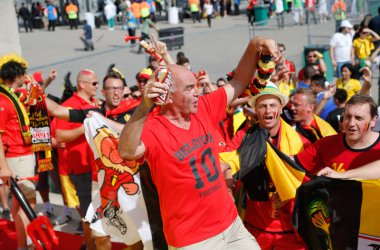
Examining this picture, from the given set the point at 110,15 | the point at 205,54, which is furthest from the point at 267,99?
the point at 110,15

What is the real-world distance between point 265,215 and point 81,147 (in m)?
2.41

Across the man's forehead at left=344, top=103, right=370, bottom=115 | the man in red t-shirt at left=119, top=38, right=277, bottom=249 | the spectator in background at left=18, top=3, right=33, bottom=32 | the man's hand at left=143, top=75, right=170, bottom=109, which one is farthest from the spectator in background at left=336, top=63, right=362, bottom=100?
the spectator in background at left=18, top=3, right=33, bottom=32

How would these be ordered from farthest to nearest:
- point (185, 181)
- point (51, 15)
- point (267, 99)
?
point (51, 15), point (267, 99), point (185, 181)

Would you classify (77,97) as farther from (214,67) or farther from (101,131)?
(214,67)

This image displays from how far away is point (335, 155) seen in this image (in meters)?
4.50

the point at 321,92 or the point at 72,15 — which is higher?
the point at 72,15

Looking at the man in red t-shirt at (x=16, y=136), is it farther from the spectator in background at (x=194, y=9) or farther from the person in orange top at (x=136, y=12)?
the spectator in background at (x=194, y=9)

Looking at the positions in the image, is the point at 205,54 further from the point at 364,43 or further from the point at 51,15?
the point at 51,15

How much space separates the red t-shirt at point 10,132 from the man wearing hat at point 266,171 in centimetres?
291

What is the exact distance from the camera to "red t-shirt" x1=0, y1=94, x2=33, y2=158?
6.56m

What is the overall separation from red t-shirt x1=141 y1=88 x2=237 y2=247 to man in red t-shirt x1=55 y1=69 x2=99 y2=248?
7.75ft

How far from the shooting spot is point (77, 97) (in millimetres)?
6430

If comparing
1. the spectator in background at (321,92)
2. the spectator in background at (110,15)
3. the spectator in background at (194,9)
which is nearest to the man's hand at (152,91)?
the spectator in background at (321,92)

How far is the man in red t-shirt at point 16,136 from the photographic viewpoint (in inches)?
259
